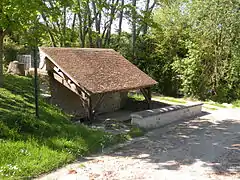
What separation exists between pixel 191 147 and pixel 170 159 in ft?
4.82

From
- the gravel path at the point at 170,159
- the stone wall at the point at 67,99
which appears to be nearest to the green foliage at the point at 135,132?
the gravel path at the point at 170,159

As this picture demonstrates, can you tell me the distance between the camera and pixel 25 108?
10234 millimetres

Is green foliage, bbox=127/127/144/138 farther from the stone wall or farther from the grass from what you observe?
the stone wall

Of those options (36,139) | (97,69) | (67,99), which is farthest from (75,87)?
(36,139)

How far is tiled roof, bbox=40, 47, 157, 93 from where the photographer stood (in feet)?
38.8

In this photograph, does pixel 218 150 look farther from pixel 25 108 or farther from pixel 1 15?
pixel 1 15

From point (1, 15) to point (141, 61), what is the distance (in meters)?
14.1

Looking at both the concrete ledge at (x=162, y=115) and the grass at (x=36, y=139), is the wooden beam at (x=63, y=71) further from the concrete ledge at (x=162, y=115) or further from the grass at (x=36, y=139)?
the concrete ledge at (x=162, y=115)

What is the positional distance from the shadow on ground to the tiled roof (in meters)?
2.60

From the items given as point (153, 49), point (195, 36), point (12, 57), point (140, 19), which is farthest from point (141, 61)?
point (12, 57)

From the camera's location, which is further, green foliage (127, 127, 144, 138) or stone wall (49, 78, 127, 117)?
stone wall (49, 78, 127, 117)

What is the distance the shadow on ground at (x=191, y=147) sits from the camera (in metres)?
7.75

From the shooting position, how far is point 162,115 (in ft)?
40.1

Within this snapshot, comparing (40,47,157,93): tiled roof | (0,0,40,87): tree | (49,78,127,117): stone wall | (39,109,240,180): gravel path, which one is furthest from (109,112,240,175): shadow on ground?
(0,0,40,87): tree
